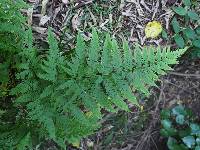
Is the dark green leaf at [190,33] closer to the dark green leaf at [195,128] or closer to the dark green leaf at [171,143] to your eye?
the dark green leaf at [195,128]

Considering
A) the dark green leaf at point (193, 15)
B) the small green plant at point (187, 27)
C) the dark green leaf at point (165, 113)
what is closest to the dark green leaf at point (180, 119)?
the dark green leaf at point (165, 113)

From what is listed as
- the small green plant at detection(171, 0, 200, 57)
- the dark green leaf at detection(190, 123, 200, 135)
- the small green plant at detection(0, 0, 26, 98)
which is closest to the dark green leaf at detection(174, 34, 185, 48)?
the small green plant at detection(171, 0, 200, 57)

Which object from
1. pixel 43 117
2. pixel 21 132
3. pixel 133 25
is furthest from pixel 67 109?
pixel 133 25

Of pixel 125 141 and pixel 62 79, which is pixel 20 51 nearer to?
pixel 62 79

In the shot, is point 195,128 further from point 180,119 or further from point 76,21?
point 76,21

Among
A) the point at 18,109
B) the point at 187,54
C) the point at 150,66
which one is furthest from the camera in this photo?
the point at 187,54

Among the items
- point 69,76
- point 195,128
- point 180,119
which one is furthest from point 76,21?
point 195,128
